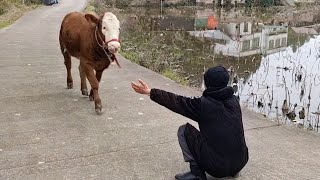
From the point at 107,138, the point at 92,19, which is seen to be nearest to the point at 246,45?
the point at 92,19

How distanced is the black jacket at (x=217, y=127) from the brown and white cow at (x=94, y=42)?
7.04 ft

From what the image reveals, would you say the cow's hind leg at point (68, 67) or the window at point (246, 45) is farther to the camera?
the window at point (246, 45)

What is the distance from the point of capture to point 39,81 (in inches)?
330

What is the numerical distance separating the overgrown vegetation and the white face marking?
41.6ft

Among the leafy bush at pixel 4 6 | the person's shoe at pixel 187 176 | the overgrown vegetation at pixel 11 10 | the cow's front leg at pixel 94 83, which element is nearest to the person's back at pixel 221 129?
the person's shoe at pixel 187 176

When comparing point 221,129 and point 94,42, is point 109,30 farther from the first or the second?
point 221,129

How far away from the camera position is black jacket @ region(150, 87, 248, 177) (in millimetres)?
3914

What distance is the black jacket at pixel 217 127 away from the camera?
3.91m

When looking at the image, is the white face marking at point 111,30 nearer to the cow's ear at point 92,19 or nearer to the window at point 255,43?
the cow's ear at point 92,19

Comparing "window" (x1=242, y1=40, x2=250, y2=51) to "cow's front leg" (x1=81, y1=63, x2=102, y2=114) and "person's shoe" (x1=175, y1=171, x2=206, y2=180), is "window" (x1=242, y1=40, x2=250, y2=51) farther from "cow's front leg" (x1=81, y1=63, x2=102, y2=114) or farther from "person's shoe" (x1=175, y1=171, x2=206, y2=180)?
"person's shoe" (x1=175, y1=171, x2=206, y2=180)

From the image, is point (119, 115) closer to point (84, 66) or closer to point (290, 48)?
point (84, 66)

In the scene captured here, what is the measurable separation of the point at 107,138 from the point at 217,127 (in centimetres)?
191

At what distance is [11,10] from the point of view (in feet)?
74.4

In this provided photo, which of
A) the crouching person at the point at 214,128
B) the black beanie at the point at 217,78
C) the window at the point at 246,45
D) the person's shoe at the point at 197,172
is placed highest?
the black beanie at the point at 217,78
